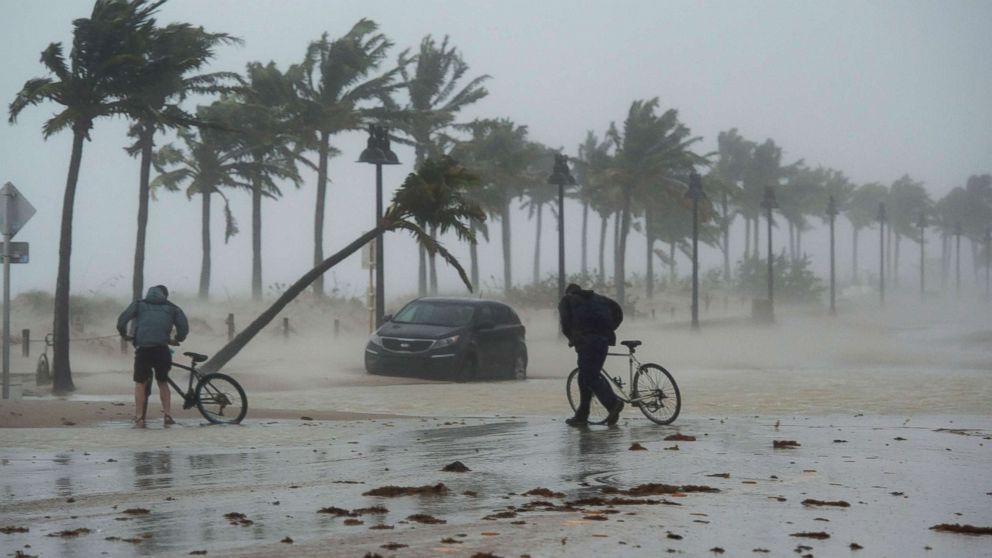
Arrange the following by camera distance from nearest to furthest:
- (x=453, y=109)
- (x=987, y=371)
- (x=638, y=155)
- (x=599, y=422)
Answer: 1. (x=599, y=422)
2. (x=987, y=371)
3. (x=453, y=109)
4. (x=638, y=155)

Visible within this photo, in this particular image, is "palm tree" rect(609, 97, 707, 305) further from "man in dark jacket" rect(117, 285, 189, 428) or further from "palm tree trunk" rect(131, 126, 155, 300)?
"man in dark jacket" rect(117, 285, 189, 428)

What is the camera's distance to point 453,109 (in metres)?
71.8

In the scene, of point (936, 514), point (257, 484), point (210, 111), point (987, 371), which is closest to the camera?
point (936, 514)

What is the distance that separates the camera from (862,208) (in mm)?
172125

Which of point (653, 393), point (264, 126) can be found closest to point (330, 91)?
point (264, 126)

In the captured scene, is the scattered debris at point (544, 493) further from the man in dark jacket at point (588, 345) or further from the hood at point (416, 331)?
the hood at point (416, 331)

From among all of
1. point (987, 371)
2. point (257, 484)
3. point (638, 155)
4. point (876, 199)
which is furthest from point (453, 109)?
point (876, 199)

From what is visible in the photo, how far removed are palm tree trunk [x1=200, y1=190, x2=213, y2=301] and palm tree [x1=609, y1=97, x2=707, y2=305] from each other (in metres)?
23.7

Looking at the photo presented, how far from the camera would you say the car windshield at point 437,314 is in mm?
30188

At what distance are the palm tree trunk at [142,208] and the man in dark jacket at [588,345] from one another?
36.1 meters

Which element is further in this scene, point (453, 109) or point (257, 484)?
point (453, 109)

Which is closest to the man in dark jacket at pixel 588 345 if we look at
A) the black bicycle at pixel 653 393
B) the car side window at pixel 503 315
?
the black bicycle at pixel 653 393

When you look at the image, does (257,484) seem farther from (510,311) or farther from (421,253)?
(421,253)

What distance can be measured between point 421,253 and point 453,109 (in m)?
8.10
